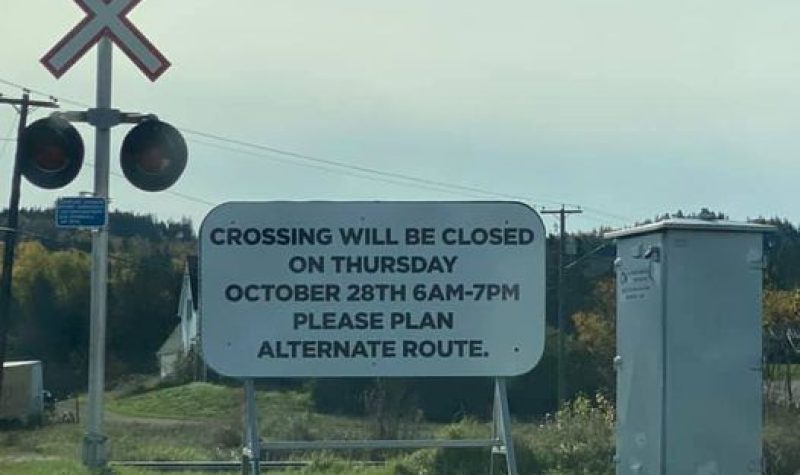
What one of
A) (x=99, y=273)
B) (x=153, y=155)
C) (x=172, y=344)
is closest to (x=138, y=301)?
(x=172, y=344)

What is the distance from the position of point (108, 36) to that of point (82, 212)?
1.39m

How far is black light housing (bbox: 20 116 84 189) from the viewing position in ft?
34.8

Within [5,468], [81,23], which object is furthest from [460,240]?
[5,468]

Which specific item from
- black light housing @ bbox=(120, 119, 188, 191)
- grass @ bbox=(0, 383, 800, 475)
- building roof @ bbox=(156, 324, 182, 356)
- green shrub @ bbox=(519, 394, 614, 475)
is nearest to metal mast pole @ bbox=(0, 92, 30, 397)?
grass @ bbox=(0, 383, 800, 475)

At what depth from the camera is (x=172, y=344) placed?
300 feet

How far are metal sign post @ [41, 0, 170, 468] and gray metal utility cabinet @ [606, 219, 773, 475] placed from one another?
13.9ft

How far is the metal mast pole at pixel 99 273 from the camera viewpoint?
1148 centimetres

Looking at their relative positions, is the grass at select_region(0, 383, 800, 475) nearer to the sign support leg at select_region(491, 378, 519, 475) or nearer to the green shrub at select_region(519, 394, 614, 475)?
the green shrub at select_region(519, 394, 614, 475)

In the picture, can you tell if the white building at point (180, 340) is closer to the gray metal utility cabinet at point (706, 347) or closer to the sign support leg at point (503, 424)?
the sign support leg at point (503, 424)

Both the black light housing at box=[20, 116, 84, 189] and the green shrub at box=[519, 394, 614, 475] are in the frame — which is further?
the green shrub at box=[519, 394, 614, 475]

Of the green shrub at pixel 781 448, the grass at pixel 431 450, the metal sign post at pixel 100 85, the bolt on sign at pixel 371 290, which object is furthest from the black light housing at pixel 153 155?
the green shrub at pixel 781 448

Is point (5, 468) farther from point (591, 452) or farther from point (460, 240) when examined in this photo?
point (460, 240)

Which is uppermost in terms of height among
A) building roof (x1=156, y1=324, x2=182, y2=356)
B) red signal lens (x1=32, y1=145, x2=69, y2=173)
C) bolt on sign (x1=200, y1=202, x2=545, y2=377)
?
red signal lens (x1=32, y1=145, x2=69, y2=173)

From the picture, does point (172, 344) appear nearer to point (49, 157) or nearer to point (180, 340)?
point (180, 340)
